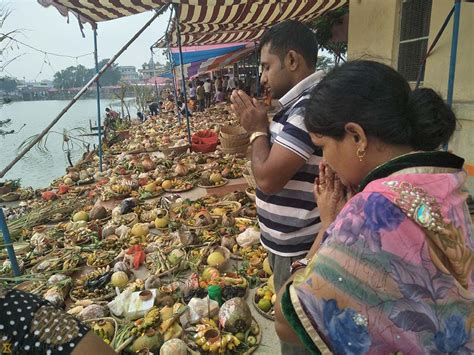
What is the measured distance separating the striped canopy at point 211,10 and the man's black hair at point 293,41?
3.08 meters

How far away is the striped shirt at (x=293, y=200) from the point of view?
1.33 m

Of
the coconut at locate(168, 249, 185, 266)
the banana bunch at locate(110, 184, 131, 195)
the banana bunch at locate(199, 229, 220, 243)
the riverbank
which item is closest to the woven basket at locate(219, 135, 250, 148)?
the riverbank

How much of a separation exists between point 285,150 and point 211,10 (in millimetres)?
5399

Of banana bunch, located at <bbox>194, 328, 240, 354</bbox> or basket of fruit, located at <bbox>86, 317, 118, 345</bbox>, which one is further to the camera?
basket of fruit, located at <bbox>86, 317, 118, 345</bbox>

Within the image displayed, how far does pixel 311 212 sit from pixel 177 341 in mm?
1133

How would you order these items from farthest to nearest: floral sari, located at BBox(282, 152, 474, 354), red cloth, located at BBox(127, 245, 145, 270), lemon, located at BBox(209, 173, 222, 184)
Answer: lemon, located at BBox(209, 173, 222, 184) → red cloth, located at BBox(127, 245, 145, 270) → floral sari, located at BBox(282, 152, 474, 354)

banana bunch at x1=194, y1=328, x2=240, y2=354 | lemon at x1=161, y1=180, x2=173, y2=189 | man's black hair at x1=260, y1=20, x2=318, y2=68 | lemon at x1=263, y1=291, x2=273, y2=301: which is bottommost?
banana bunch at x1=194, y1=328, x2=240, y2=354

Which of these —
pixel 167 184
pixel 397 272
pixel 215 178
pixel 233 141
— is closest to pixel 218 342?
pixel 397 272

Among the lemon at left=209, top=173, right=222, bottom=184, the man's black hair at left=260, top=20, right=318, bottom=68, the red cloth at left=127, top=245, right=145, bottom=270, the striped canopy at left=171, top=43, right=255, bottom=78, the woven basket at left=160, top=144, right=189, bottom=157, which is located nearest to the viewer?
the man's black hair at left=260, top=20, right=318, bottom=68

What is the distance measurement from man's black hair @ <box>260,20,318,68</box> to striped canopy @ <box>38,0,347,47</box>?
3082 millimetres

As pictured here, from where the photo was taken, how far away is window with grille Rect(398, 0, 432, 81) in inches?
164

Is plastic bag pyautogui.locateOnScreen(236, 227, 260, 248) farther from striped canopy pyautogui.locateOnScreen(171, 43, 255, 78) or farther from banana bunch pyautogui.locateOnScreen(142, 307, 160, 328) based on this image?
striped canopy pyautogui.locateOnScreen(171, 43, 255, 78)

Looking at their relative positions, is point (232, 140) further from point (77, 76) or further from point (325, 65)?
point (77, 76)

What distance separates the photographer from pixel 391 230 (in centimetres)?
64
